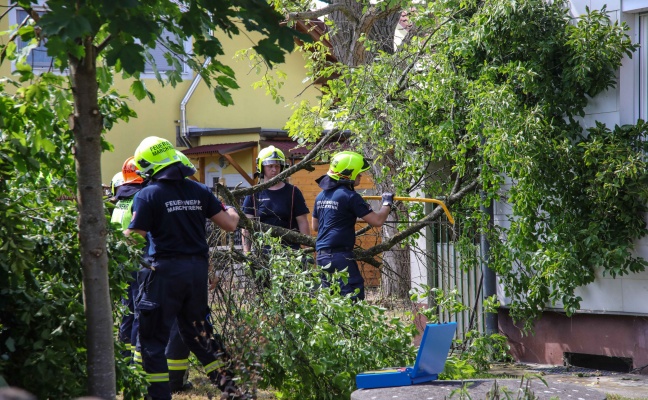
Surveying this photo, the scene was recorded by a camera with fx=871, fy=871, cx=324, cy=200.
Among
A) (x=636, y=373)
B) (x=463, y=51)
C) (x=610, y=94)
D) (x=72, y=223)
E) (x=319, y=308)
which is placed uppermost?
(x=463, y=51)

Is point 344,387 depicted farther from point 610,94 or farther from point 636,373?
point 610,94

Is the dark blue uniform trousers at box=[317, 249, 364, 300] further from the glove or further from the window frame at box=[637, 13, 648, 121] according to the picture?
the window frame at box=[637, 13, 648, 121]

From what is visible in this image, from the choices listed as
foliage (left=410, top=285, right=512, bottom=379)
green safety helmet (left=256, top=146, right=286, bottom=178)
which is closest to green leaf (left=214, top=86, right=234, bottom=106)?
foliage (left=410, top=285, right=512, bottom=379)

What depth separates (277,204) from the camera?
890cm

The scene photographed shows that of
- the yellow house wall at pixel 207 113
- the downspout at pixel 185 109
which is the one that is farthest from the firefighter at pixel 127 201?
the downspout at pixel 185 109

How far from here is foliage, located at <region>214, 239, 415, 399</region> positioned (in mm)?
6176

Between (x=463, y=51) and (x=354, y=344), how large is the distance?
3255mm

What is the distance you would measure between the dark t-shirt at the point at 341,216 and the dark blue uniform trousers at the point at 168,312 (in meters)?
2.18

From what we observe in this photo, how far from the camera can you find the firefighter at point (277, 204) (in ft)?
29.2

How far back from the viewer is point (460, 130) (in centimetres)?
872

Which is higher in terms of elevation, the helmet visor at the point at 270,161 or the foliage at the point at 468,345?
the helmet visor at the point at 270,161

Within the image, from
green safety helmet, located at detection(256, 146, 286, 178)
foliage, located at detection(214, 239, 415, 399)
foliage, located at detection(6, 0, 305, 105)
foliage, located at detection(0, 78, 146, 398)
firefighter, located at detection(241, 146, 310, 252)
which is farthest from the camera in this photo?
green safety helmet, located at detection(256, 146, 286, 178)

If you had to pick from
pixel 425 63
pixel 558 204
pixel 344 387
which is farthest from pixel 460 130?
pixel 344 387

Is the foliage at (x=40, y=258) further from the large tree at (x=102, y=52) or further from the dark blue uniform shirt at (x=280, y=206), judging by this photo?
the dark blue uniform shirt at (x=280, y=206)
